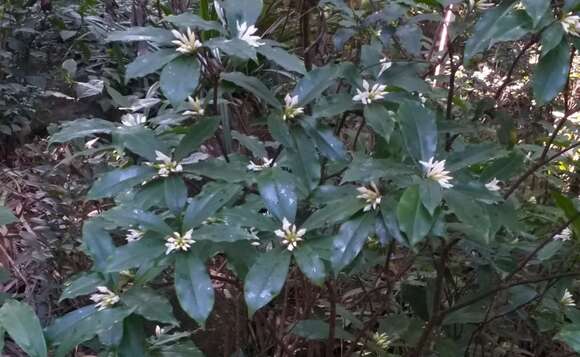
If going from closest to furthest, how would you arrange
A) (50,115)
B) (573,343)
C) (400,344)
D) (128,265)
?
1. (128,265)
2. (573,343)
3. (400,344)
4. (50,115)

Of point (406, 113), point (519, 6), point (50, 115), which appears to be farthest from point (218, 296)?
point (50, 115)

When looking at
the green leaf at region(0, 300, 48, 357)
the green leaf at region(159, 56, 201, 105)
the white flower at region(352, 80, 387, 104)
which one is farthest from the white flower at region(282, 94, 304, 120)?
the green leaf at region(0, 300, 48, 357)

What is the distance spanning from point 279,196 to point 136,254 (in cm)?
25

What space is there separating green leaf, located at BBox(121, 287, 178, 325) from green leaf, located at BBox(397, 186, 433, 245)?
Answer: 15.9 inches

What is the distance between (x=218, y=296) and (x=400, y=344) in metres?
0.52

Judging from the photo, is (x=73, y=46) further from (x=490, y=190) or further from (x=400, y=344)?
(x=490, y=190)

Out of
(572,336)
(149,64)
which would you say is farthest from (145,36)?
(572,336)

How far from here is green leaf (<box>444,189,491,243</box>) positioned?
41.1 inches

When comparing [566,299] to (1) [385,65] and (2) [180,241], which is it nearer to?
(1) [385,65]

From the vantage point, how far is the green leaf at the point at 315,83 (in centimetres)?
127

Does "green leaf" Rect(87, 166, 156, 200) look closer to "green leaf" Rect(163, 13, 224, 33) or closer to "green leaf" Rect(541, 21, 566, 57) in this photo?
Answer: "green leaf" Rect(163, 13, 224, 33)

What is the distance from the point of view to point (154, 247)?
3.59 ft

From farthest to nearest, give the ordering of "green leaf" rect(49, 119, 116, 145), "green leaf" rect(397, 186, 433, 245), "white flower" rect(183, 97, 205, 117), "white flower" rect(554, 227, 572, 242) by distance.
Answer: "white flower" rect(554, 227, 572, 242) < "white flower" rect(183, 97, 205, 117) < "green leaf" rect(49, 119, 116, 145) < "green leaf" rect(397, 186, 433, 245)

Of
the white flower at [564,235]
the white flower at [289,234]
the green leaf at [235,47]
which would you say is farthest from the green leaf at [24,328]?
the white flower at [564,235]
